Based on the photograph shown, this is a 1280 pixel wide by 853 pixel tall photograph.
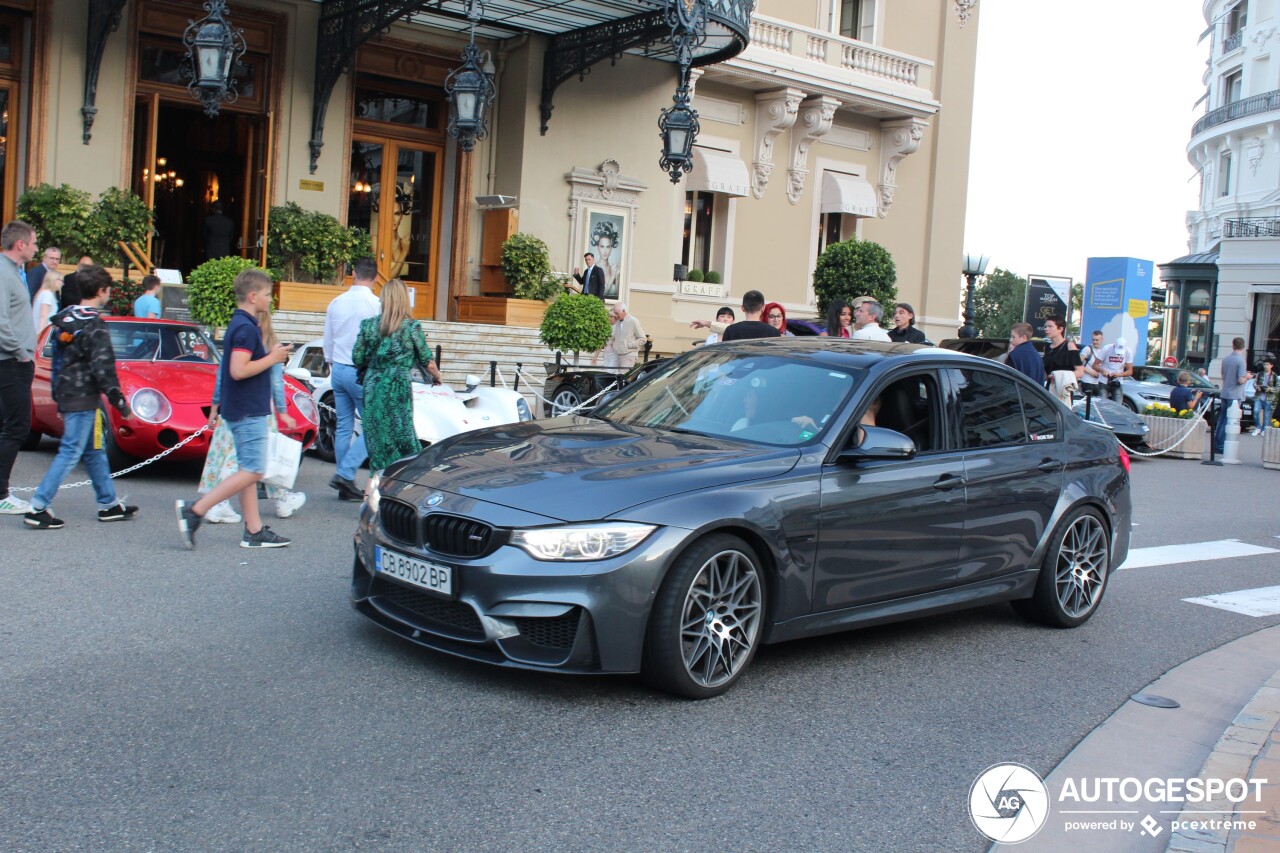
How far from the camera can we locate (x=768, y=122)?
25531 millimetres

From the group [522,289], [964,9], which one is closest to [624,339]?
[522,289]

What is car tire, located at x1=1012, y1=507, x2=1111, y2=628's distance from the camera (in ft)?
22.3

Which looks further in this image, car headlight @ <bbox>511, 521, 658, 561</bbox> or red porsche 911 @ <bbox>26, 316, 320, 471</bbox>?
red porsche 911 @ <bbox>26, 316, 320, 471</bbox>

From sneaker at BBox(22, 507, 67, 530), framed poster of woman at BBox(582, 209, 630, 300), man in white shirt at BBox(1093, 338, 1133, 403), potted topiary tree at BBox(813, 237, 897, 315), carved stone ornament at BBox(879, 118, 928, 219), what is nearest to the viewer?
sneaker at BBox(22, 507, 67, 530)

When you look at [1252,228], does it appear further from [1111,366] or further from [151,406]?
[151,406]

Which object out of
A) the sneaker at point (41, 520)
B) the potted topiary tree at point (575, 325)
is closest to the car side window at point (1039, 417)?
the sneaker at point (41, 520)

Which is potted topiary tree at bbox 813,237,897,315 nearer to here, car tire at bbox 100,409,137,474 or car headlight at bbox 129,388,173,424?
car tire at bbox 100,409,137,474

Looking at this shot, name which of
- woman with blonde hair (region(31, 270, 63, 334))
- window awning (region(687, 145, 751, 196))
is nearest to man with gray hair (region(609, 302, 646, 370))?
window awning (region(687, 145, 751, 196))

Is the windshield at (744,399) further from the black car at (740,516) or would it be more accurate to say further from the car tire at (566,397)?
the car tire at (566,397)

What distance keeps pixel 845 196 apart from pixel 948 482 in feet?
71.3

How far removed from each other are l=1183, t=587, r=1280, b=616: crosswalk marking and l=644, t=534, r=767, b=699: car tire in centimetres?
445

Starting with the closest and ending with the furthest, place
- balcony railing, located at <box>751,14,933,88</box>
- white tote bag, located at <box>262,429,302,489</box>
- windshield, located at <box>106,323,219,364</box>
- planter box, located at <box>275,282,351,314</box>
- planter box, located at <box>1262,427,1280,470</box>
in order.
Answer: white tote bag, located at <box>262,429,302,489</box> < windshield, located at <box>106,323,219,364</box> < planter box, located at <box>275,282,351,314</box> < planter box, located at <box>1262,427,1280,470</box> < balcony railing, located at <box>751,14,933,88</box>

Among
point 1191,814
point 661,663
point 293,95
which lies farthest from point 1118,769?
point 293,95

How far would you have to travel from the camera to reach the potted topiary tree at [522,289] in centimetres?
1997
